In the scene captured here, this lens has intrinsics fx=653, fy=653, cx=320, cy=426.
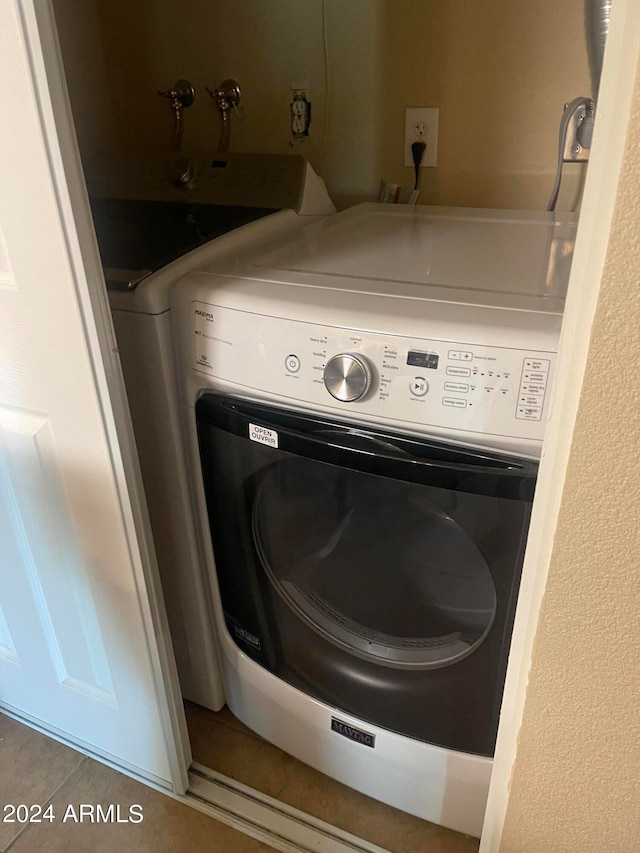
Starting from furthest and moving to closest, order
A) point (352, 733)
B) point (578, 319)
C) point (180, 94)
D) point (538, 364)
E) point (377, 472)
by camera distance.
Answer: point (180, 94)
point (352, 733)
point (377, 472)
point (538, 364)
point (578, 319)

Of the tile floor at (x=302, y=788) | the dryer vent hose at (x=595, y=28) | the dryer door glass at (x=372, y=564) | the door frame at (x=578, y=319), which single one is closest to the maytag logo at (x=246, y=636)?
the dryer door glass at (x=372, y=564)

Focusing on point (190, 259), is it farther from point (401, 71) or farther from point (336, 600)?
point (401, 71)

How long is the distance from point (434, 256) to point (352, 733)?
2.50 feet

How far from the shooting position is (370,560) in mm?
939

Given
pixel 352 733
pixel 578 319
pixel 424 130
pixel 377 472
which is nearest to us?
pixel 578 319

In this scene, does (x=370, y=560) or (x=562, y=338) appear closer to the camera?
(x=562, y=338)

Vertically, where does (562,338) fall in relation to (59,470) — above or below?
above

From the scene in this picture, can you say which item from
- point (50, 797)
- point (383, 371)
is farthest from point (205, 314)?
point (50, 797)

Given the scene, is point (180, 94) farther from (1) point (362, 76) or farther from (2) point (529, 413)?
(2) point (529, 413)

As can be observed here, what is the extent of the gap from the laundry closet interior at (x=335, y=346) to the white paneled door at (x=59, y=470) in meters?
0.12

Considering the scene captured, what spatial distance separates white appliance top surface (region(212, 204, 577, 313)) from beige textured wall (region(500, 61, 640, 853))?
294 mm

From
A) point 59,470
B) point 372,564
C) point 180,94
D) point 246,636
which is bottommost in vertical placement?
point 246,636

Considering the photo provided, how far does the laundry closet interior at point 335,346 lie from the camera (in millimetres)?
772

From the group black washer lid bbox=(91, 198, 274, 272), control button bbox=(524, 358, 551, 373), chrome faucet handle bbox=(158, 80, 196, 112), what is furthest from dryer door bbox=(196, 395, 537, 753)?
chrome faucet handle bbox=(158, 80, 196, 112)
